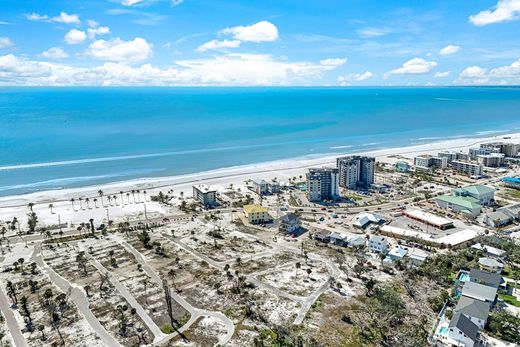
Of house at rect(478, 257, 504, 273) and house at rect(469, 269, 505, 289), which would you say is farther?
house at rect(478, 257, 504, 273)

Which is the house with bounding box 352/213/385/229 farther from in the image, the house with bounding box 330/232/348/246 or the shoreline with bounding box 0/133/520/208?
the shoreline with bounding box 0/133/520/208

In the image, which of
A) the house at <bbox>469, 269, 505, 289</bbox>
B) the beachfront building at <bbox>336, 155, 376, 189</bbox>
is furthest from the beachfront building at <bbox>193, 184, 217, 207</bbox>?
the house at <bbox>469, 269, 505, 289</bbox>

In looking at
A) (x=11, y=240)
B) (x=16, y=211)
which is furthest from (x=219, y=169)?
(x=11, y=240)

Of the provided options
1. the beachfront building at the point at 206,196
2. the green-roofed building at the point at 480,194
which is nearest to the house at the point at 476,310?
the green-roofed building at the point at 480,194

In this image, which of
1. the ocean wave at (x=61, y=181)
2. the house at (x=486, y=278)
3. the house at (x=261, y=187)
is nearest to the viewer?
the house at (x=486, y=278)

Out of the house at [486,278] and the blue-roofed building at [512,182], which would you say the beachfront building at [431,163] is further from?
the house at [486,278]

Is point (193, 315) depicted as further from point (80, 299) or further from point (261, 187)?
point (261, 187)
